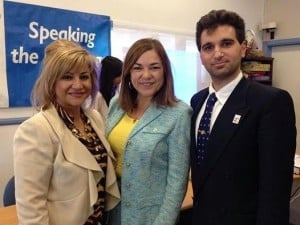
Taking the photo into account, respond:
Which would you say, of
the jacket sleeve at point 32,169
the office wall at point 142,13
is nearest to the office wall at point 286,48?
the office wall at point 142,13

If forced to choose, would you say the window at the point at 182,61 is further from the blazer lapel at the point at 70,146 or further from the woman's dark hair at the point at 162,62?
the blazer lapel at the point at 70,146

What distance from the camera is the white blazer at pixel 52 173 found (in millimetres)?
1186

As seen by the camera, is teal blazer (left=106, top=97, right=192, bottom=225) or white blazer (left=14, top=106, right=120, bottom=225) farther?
teal blazer (left=106, top=97, right=192, bottom=225)

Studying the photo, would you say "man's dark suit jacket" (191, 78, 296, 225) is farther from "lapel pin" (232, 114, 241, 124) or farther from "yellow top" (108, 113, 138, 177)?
"yellow top" (108, 113, 138, 177)

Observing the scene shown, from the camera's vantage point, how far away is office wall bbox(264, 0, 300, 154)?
4.51 metres

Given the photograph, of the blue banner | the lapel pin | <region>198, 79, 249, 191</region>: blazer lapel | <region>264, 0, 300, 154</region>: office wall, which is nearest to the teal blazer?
<region>198, 79, 249, 191</region>: blazer lapel

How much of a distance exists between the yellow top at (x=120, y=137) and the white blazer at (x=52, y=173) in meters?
0.16

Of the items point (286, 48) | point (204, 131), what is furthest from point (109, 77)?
point (286, 48)

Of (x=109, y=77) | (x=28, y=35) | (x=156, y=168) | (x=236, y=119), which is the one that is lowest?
(x=156, y=168)

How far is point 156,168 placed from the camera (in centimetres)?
140

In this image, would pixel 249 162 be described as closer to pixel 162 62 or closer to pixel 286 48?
pixel 162 62

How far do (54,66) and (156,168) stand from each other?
58 cm

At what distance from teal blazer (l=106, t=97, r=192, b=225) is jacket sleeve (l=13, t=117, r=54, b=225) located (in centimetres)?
36

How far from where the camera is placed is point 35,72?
287 cm
